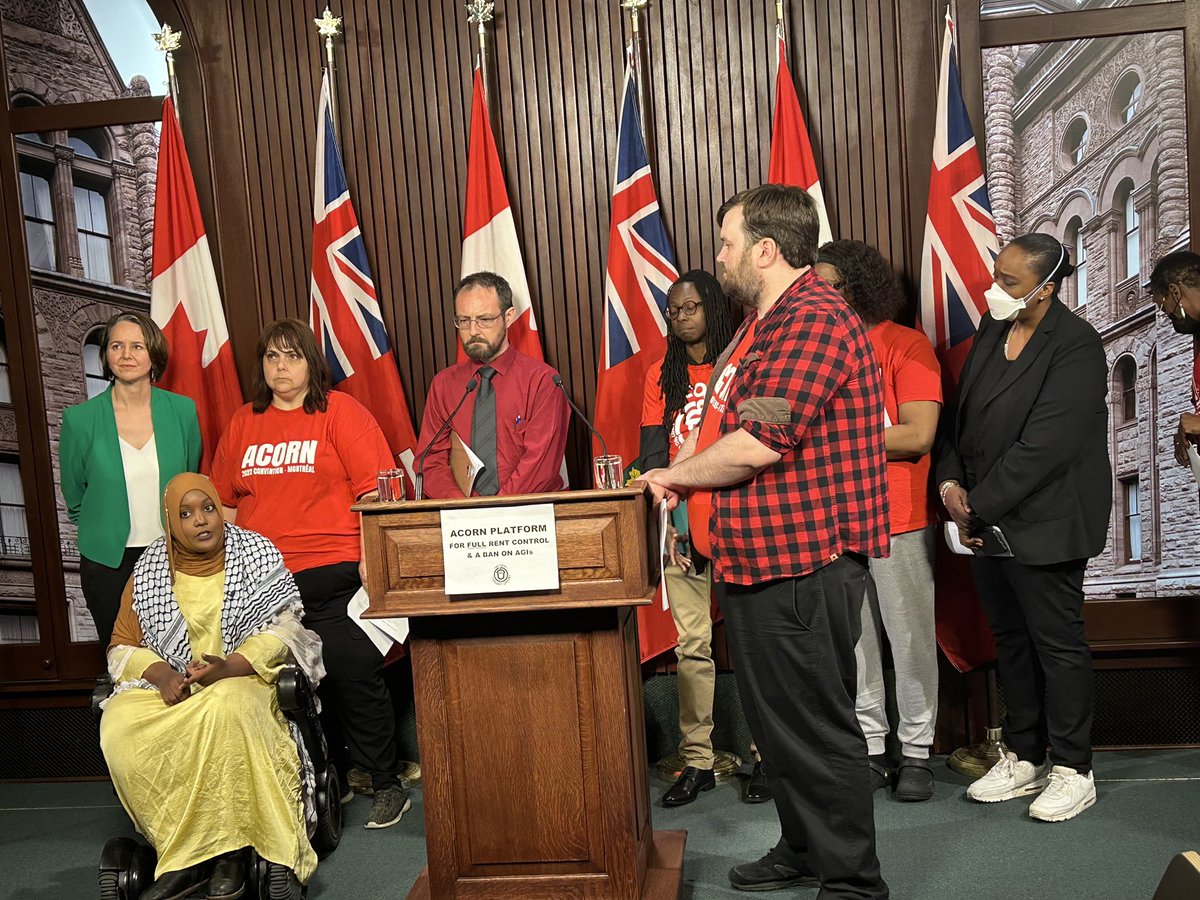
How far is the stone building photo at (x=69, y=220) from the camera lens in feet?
14.0

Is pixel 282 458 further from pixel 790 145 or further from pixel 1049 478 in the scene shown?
pixel 1049 478

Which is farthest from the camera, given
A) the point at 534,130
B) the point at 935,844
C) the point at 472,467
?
the point at 534,130

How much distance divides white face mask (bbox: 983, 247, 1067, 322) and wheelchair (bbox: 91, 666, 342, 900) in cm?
228

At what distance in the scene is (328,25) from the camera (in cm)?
392

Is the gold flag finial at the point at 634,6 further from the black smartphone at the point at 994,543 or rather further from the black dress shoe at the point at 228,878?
the black dress shoe at the point at 228,878

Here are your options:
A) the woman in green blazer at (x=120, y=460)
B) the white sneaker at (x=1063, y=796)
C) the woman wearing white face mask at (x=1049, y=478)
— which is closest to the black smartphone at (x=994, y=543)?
the woman wearing white face mask at (x=1049, y=478)

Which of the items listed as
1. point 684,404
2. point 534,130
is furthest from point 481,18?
point 684,404

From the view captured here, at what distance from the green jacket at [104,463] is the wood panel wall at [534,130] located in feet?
1.68

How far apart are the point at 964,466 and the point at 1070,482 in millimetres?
330

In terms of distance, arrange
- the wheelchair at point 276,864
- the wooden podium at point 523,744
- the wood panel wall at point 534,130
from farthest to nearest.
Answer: the wood panel wall at point 534,130
the wheelchair at point 276,864
the wooden podium at point 523,744

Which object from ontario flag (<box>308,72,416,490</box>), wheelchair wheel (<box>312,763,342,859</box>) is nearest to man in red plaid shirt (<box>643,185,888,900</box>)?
wheelchair wheel (<box>312,763,342,859</box>)

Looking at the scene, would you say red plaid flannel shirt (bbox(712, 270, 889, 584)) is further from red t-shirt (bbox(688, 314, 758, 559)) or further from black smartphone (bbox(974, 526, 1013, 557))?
black smartphone (bbox(974, 526, 1013, 557))

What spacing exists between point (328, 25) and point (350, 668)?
238 centimetres

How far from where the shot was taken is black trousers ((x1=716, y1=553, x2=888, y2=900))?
225cm
